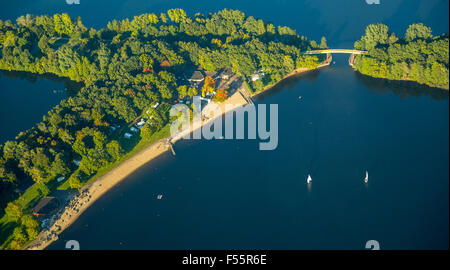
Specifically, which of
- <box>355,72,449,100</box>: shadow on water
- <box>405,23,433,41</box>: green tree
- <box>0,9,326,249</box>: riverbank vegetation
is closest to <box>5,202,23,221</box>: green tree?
<box>0,9,326,249</box>: riverbank vegetation

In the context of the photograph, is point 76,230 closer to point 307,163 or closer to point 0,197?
point 0,197

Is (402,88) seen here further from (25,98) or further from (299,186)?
(25,98)

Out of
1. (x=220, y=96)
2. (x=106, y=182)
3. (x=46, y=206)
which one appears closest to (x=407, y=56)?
(x=220, y=96)

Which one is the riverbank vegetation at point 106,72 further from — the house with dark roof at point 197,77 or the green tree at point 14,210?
the house with dark roof at point 197,77

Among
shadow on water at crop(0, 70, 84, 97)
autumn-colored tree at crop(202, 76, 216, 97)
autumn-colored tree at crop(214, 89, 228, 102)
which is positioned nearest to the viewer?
autumn-colored tree at crop(214, 89, 228, 102)

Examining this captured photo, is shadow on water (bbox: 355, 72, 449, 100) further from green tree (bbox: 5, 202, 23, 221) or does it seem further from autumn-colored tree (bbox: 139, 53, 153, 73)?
green tree (bbox: 5, 202, 23, 221)

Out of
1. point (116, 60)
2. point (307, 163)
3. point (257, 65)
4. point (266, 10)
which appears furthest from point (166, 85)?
point (266, 10)
